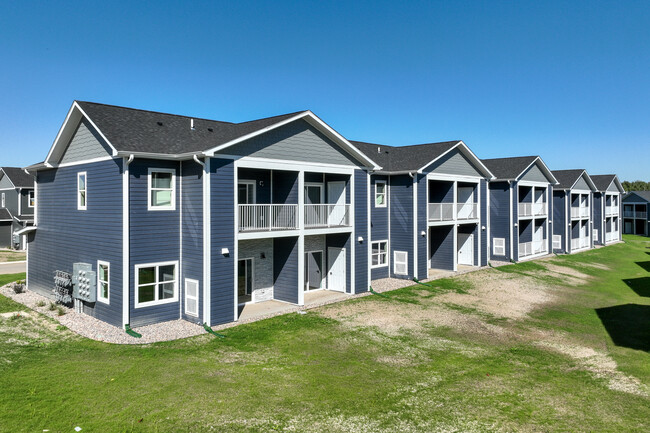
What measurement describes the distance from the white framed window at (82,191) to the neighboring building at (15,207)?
28.5 meters

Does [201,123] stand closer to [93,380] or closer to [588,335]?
[93,380]

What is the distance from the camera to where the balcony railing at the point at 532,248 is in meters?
35.0

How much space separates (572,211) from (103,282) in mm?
40704

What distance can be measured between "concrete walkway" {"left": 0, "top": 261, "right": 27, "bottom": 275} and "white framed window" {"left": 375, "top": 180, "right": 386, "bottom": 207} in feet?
77.1

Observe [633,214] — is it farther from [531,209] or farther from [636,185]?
[636,185]

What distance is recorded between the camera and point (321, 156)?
19.2 meters

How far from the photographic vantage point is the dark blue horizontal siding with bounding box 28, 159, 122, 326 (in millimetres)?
14938

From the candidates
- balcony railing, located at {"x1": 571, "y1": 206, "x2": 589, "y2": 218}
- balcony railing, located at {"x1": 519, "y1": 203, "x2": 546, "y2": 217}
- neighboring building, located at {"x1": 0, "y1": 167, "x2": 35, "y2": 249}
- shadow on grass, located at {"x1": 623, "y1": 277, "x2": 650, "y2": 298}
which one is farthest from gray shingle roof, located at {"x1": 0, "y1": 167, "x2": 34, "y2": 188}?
balcony railing, located at {"x1": 571, "y1": 206, "x2": 589, "y2": 218}

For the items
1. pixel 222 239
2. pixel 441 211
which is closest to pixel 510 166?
pixel 441 211

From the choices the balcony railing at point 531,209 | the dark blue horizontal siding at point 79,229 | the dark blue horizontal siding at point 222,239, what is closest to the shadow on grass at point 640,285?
the balcony railing at point 531,209

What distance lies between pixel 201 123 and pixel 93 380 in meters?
12.2

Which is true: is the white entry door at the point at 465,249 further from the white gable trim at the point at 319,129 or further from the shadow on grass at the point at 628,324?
the white gable trim at the point at 319,129

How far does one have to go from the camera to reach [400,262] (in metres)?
25.3

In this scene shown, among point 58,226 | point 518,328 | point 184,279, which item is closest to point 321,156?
point 184,279
